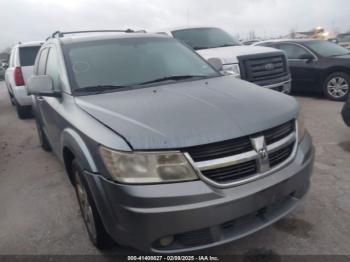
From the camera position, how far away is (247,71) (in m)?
6.29

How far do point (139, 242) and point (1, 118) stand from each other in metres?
8.59

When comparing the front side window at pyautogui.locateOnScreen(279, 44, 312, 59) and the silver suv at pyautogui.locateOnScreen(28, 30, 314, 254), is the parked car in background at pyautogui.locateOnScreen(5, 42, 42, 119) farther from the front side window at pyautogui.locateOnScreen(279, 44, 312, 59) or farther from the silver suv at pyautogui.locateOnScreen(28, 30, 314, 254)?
the front side window at pyautogui.locateOnScreen(279, 44, 312, 59)

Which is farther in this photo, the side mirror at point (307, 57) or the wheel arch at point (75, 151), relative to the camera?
the side mirror at point (307, 57)

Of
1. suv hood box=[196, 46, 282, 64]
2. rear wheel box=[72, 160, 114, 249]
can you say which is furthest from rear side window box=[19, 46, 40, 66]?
rear wheel box=[72, 160, 114, 249]

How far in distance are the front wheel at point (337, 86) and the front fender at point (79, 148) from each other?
711 cm

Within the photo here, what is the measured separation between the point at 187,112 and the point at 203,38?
556 centimetres

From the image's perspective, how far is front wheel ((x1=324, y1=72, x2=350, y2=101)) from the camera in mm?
7965

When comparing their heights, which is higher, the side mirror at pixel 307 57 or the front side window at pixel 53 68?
the front side window at pixel 53 68

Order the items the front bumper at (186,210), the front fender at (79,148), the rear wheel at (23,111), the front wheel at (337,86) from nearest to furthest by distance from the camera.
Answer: the front bumper at (186,210) < the front fender at (79,148) < the front wheel at (337,86) < the rear wheel at (23,111)

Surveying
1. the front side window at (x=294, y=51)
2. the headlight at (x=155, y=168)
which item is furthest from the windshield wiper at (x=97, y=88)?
the front side window at (x=294, y=51)

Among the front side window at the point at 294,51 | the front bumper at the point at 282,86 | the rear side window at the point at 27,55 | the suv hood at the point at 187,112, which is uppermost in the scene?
the suv hood at the point at 187,112

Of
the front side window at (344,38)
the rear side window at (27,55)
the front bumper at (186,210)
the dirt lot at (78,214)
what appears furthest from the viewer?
the front side window at (344,38)

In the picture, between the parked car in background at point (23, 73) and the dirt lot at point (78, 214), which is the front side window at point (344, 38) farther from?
the parked car in background at point (23, 73)

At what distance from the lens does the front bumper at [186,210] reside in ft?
6.86
